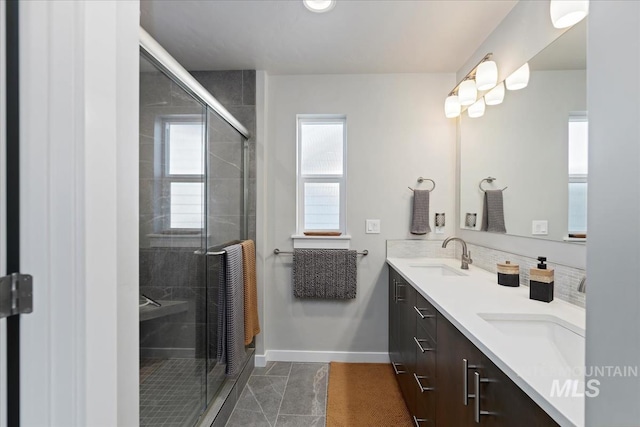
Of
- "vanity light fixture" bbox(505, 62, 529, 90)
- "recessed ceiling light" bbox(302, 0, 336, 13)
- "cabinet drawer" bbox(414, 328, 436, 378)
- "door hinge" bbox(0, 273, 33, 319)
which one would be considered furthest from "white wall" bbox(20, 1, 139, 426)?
"vanity light fixture" bbox(505, 62, 529, 90)

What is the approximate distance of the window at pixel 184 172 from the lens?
5.54ft

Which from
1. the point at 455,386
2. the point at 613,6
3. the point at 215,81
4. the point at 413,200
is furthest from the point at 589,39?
Answer: the point at 215,81

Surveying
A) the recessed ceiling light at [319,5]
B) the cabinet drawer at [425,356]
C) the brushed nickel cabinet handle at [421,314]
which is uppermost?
the recessed ceiling light at [319,5]

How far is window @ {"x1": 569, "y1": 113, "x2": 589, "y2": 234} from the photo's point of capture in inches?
51.7

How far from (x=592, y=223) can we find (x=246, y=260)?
6.61ft

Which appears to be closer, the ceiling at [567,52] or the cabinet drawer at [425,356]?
the ceiling at [567,52]

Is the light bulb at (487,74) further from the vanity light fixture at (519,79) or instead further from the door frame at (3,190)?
the door frame at (3,190)

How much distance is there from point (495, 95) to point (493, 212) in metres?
0.76

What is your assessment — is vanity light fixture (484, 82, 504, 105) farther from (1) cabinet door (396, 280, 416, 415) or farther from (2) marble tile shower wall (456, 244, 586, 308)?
(1) cabinet door (396, 280, 416, 415)

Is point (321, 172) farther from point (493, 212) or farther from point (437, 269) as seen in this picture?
point (493, 212)

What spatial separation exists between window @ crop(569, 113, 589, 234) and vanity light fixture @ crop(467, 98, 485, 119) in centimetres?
88

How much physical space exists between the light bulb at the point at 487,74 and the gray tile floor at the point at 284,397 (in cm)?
233

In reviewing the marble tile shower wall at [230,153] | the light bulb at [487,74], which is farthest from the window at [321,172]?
the light bulb at [487,74]

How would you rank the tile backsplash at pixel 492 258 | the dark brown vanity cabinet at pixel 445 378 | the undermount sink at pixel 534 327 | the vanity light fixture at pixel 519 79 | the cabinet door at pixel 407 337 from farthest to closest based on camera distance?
the cabinet door at pixel 407 337 < the vanity light fixture at pixel 519 79 < the tile backsplash at pixel 492 258 < the undermount sink at pixel 534 327 < the dark brown vanity cabinet at pixel 445 378
